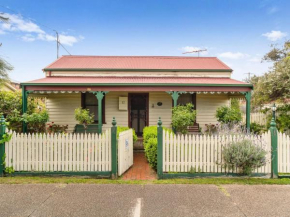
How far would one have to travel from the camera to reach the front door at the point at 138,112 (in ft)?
33.8

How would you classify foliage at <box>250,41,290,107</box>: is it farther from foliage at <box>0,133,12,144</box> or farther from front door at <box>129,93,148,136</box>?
foliage at <box>0,133,12,144</box>

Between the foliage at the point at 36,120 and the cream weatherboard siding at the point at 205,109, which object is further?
the cream weatherboard siding at the point at 205,109

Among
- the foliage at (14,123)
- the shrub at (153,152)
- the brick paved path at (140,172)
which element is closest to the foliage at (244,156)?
the shrub at (153,152)

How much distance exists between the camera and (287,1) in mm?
15273

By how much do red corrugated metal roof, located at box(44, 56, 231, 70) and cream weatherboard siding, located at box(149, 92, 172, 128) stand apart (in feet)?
5.97

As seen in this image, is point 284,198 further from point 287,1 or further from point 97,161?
point 287,1

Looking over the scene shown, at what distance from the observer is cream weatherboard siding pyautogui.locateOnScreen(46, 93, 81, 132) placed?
1014 cm

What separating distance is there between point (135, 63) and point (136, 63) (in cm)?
7

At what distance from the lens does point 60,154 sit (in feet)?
15.8

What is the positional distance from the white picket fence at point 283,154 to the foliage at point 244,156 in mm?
558

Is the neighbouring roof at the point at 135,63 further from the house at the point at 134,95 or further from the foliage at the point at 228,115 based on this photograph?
the foliage at the point at 228,115

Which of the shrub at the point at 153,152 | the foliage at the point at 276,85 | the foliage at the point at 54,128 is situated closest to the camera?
the shrub at the point at 153,152

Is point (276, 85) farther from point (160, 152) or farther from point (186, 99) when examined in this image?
point (160, 152)

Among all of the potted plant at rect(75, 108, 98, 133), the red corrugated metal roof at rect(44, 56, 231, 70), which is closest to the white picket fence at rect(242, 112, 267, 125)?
the red corrugated metal roof at rect(44, 56, 231, 70)
